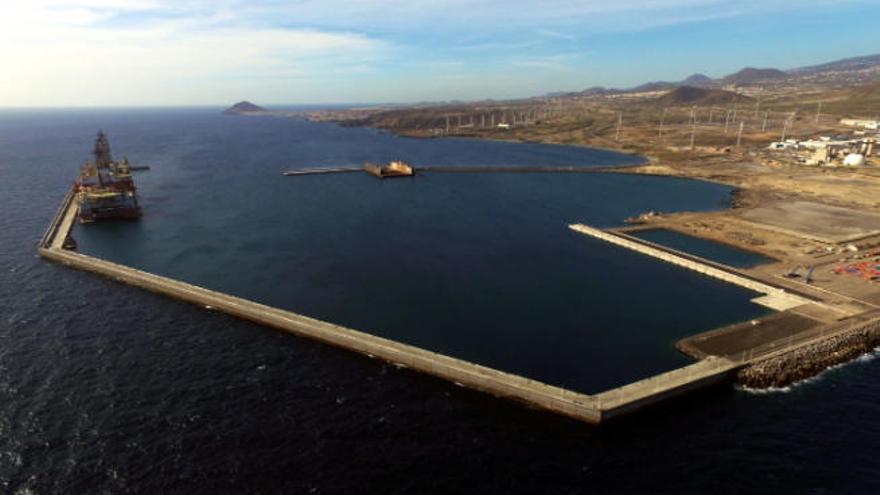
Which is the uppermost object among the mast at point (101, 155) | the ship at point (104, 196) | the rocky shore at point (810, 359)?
the mast at point (101, 155)

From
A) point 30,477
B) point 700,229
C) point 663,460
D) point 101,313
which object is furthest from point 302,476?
point 700,229

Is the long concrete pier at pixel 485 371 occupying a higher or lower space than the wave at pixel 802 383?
higher

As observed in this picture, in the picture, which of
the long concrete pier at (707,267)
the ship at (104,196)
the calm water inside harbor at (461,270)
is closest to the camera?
the calm water inside harbor at (461,270)

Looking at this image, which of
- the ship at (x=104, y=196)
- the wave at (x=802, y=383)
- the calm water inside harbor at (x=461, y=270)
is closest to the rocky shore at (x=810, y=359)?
the wave at (x=802, y=383)

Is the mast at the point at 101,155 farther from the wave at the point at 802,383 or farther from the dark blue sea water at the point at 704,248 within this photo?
the wave at the point at 802,383

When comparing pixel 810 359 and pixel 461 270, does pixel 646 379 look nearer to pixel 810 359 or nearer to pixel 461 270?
pixel 810 359

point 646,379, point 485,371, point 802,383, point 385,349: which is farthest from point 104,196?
point 802,383
